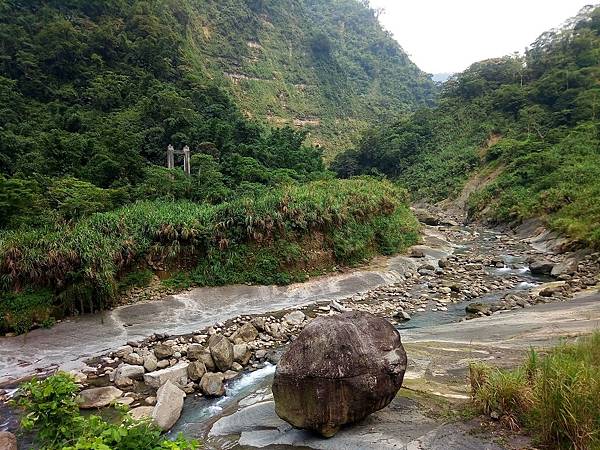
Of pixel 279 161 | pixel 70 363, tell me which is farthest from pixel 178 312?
pixel 279 161

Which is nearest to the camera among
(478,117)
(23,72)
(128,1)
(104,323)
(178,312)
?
(104,323)

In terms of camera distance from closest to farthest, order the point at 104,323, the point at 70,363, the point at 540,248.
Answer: the point at 70,363
the point at 104,323
the point at 540,248

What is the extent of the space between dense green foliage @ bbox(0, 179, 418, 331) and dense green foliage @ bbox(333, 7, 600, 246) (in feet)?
37.7

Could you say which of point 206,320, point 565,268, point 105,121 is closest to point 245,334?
point 206,320

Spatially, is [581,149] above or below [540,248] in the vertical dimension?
above

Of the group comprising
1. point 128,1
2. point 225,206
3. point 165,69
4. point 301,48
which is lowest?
point 225,206

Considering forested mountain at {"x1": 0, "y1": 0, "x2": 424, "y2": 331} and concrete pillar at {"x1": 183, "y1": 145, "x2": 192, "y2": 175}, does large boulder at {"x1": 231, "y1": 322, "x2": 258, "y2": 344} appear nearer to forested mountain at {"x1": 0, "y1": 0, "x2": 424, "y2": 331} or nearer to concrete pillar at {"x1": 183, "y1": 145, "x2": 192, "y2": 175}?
forested mountain at {"x1": 0, "y1": 0, "x2": 424, "y2": 331}

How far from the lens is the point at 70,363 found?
11.5m

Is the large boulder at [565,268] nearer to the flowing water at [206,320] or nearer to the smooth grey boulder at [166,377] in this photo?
the flowing water at [206,320]

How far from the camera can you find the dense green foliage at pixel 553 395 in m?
5.04

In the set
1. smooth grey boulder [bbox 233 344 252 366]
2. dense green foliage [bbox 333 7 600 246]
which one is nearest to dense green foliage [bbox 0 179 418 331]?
smooth grey boulder [bbox 233 344 252 366]

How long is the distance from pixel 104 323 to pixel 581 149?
35287mm

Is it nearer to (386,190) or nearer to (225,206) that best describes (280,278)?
(225,206)

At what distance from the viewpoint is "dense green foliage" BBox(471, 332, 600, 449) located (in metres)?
5.04
